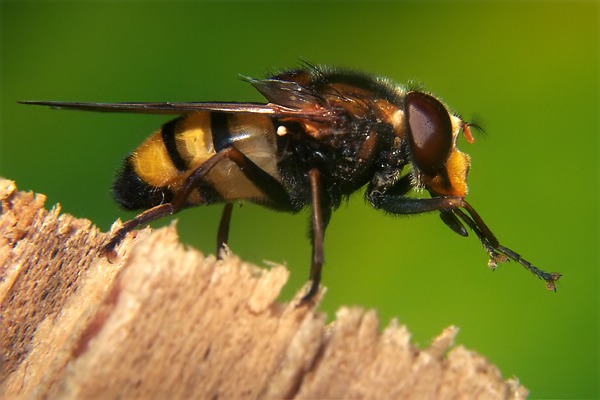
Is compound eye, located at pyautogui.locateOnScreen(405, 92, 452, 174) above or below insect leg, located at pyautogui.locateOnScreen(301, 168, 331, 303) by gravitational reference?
above

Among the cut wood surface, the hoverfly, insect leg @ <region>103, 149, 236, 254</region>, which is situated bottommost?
the cut wood surface

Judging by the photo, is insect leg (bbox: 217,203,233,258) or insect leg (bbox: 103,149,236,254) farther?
insect leg (bbox: 217,203,233,258)

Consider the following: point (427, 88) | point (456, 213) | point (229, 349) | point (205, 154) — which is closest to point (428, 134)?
point (456, 213)

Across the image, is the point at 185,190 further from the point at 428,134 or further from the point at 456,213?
the point at 456,213

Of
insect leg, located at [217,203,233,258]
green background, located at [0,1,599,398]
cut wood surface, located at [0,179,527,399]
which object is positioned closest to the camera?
cut wood surface, located at [0,179,527,399]

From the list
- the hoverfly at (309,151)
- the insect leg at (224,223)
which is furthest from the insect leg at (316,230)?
the insect leg at (224,223)

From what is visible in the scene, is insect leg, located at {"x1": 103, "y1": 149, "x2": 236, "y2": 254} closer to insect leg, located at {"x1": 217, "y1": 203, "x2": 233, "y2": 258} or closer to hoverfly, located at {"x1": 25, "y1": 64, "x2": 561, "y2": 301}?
hoverfly, located at {"x1": 25, "y1": 64, "x2": 561, "y2": 301}

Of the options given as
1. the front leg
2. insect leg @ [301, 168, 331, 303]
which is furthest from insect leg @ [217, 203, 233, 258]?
the front leg
